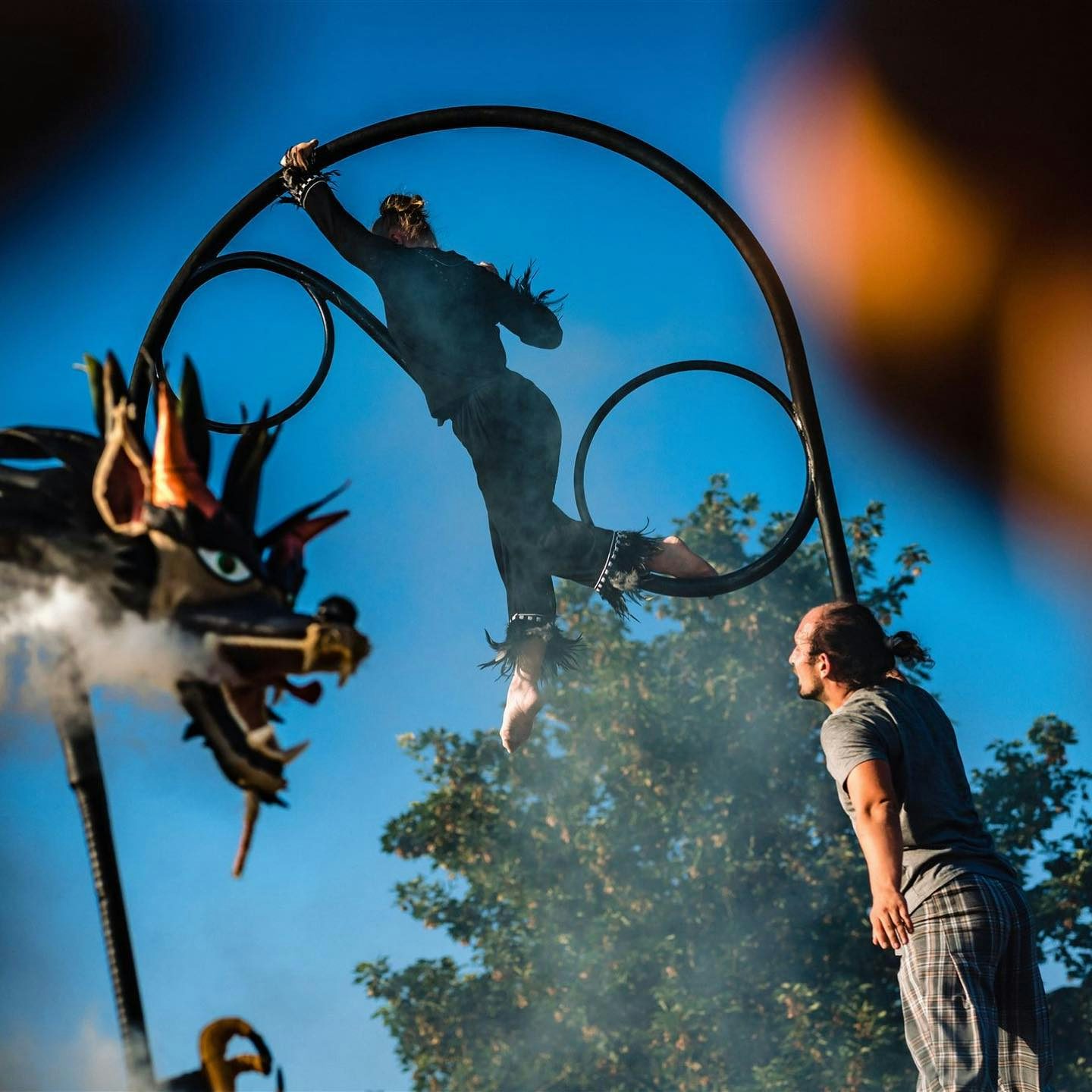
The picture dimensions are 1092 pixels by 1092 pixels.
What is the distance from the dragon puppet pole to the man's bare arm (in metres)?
1.75

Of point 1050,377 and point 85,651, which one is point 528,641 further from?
point 1050,377

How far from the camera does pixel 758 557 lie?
4.19 meters

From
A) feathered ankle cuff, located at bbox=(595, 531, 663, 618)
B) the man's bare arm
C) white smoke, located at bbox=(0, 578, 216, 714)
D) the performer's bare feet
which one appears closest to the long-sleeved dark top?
feathered ankle cuff, located at bbox=(595, 531, 663, 618)

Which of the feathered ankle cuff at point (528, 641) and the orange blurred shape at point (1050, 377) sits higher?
the orange blurred shape at point (1050, 377)

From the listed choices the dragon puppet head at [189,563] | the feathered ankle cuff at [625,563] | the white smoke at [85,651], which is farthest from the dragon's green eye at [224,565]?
the feathered ankle cuff at [625,563]

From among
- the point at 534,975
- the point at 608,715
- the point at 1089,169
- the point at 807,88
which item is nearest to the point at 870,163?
the point at 807,88

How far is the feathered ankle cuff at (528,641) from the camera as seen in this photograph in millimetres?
3979

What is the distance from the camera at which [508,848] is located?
13.6m

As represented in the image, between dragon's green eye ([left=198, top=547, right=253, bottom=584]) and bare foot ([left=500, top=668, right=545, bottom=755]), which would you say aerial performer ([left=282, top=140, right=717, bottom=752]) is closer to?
bare foot ([left=500, top=668, right=545, bottom=755])

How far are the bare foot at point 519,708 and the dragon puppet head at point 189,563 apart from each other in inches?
67.7

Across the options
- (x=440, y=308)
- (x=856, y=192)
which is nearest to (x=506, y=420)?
(x=440, y=308)

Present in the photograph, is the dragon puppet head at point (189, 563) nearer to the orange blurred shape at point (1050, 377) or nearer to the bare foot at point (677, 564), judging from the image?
the bare foot at point (677, 564)

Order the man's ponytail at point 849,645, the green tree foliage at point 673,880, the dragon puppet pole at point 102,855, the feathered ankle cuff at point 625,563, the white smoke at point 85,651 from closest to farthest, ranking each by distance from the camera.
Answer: the dragon puppet pole at point 102,855, the white smoke at point 85,651, the man's ponytail at point 849,645, the feathered ankle cuff at point 625,563, the green tree foliage at point 673,880

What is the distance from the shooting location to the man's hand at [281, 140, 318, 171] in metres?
4.01
